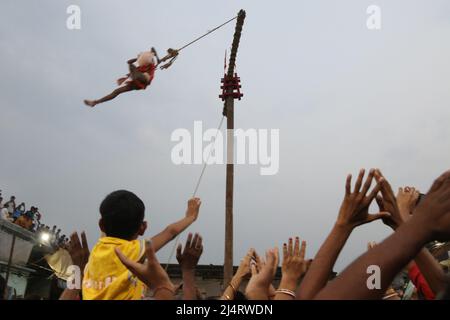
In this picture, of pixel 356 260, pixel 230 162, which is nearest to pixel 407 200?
pixel 356 260

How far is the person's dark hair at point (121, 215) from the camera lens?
260 cm

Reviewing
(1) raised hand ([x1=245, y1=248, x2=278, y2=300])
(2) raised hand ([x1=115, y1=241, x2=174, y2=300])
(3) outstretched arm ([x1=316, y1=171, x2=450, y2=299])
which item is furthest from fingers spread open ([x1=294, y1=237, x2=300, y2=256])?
(3) outstretched arm ([x1=316, y1=171, x2=450, y2=299])

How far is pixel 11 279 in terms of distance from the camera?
47.8ft

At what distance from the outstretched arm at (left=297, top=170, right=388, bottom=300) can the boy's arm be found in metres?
1.29

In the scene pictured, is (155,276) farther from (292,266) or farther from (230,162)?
(230,162)

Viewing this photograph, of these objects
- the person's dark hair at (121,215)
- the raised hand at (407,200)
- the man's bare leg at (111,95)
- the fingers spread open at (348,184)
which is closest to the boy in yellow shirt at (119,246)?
the person's dark hair at (121,215)

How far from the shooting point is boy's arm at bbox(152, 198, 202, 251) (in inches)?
102

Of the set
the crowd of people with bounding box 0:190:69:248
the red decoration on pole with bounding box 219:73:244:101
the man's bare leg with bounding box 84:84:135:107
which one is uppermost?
the red decoration on pole with bounding box 219:73:244:101

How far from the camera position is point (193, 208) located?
3.06m

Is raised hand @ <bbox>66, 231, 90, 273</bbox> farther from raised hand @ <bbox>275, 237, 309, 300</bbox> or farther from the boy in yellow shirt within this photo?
raised hand @ <bbox>275, 237, 309, 300</bbox>

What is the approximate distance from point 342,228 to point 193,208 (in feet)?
5.12
